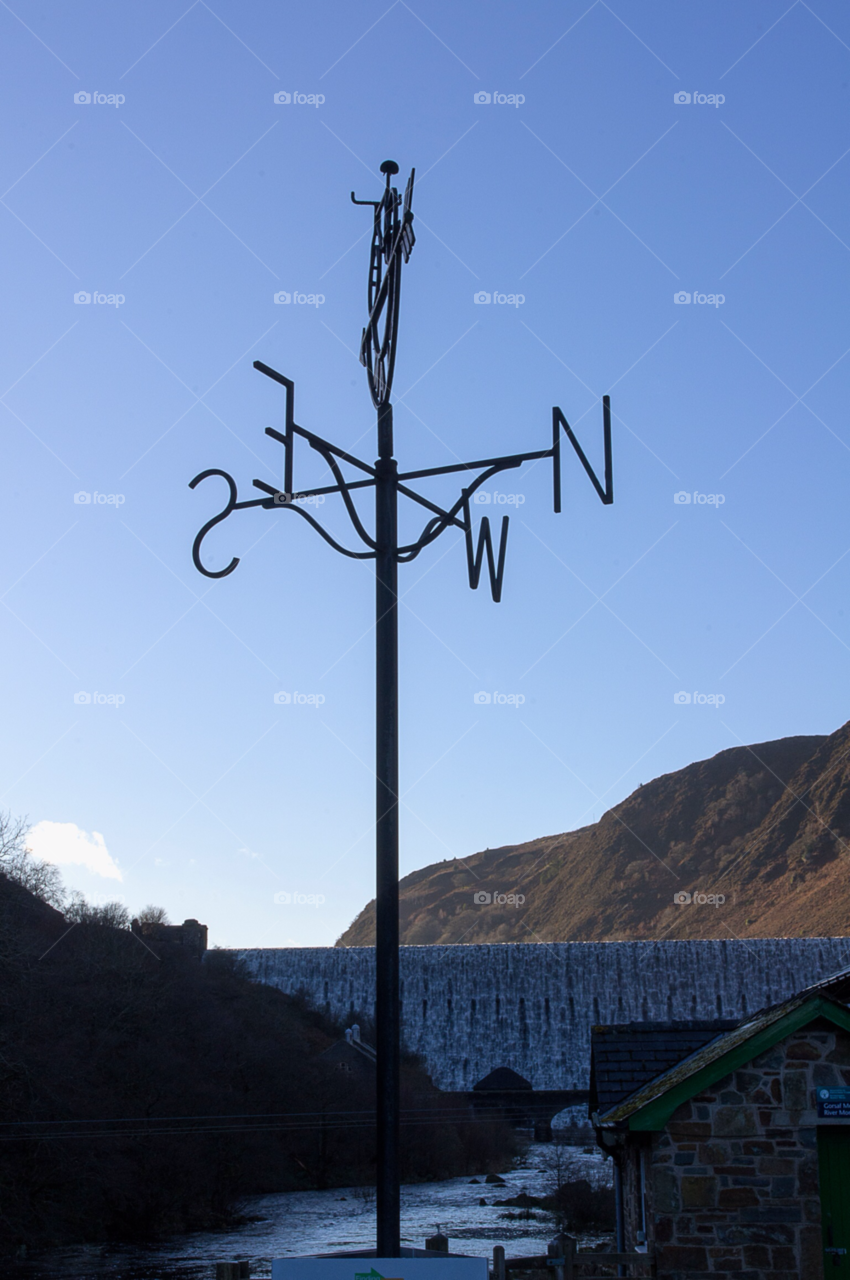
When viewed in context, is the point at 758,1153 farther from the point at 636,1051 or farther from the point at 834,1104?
the point at 636,1051

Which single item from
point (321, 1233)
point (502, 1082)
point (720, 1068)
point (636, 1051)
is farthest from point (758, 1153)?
point (502, 1082)

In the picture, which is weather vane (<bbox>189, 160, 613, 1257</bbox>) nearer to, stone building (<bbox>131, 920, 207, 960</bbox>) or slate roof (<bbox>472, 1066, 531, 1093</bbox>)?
stone building (<bbox>131, 920, 207, 960</bbox>)

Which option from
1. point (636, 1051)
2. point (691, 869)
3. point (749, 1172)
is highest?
point (691, 869)

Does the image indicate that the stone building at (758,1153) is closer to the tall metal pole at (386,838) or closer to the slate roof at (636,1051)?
the slate roof at (636,1051)

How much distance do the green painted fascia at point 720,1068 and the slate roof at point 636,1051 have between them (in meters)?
1.83

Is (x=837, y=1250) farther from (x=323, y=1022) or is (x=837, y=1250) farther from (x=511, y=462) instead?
(x=323, y=1022)

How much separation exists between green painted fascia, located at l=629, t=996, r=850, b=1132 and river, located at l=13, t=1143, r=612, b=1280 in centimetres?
957

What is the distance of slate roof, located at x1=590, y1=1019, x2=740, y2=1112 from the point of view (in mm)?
10727

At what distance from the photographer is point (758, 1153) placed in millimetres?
8680

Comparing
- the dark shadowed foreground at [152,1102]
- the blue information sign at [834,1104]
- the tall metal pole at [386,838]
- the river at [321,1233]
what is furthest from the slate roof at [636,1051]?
the dark shadowed foreground at [152,1102]

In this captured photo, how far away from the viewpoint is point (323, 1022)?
181 feet

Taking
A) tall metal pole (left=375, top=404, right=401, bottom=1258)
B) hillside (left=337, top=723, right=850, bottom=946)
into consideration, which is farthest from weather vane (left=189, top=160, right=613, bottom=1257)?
hillside (left=337, top=723, right=850, bottom=946)

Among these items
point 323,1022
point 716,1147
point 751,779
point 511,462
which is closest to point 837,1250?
point 716,1147

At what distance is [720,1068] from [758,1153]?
2.17 ft
